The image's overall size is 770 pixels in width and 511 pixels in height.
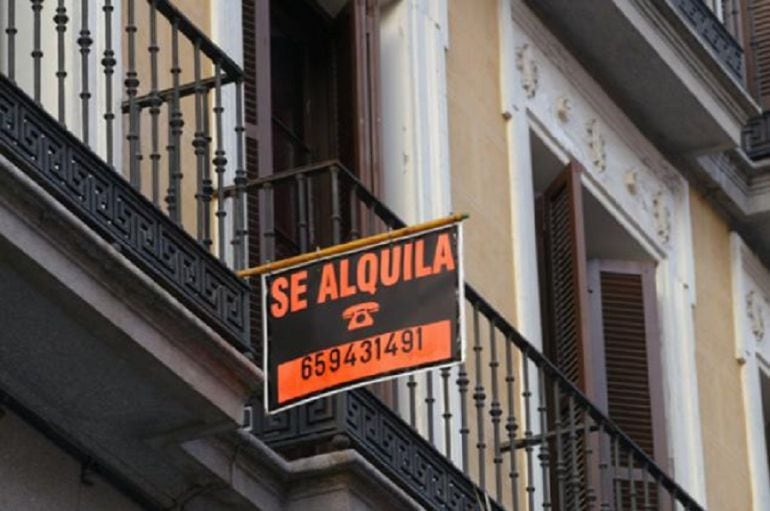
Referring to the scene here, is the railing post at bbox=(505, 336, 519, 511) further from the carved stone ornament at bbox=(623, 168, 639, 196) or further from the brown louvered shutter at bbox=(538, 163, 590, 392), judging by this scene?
the carved stone ornament at bbox=(623, 168, 639, 196)

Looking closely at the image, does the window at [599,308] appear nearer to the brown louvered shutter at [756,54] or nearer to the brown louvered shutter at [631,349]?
the brown louvered shutter at [631,349]

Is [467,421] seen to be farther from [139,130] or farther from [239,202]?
[139,130]

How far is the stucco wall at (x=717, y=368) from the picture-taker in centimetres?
1844

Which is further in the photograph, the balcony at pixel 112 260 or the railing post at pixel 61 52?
the railing post at pixel 61 52

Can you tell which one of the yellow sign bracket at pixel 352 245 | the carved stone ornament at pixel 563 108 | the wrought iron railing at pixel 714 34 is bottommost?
the yellow sign bracket at pixel 352 245

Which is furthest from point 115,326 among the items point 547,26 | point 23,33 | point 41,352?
point 547,26

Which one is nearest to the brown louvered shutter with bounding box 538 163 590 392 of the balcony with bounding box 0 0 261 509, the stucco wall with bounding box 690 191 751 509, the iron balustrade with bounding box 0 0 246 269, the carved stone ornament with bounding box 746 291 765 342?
the stucco wall with bounding box 690 191 751 509

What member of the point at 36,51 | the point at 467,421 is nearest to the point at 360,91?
the point at 467,421

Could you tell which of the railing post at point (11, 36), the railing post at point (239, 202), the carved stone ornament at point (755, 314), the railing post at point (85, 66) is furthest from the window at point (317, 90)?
the carved stone ornament at point (755, 314)

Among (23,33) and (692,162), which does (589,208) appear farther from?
(23,33)

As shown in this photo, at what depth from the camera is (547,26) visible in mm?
17703

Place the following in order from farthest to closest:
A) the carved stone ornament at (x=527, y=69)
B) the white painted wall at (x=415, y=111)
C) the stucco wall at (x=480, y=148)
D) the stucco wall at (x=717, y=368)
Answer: the stucco wall at (x=717, y=368) → the carved stone ornament at (x=527, y=69) → the stucco wall at (x=480, y=148) → the white painted wall at (x=415, y=111)

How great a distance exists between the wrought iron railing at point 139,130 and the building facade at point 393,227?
0.05 feet

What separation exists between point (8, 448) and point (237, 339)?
0.92 m
